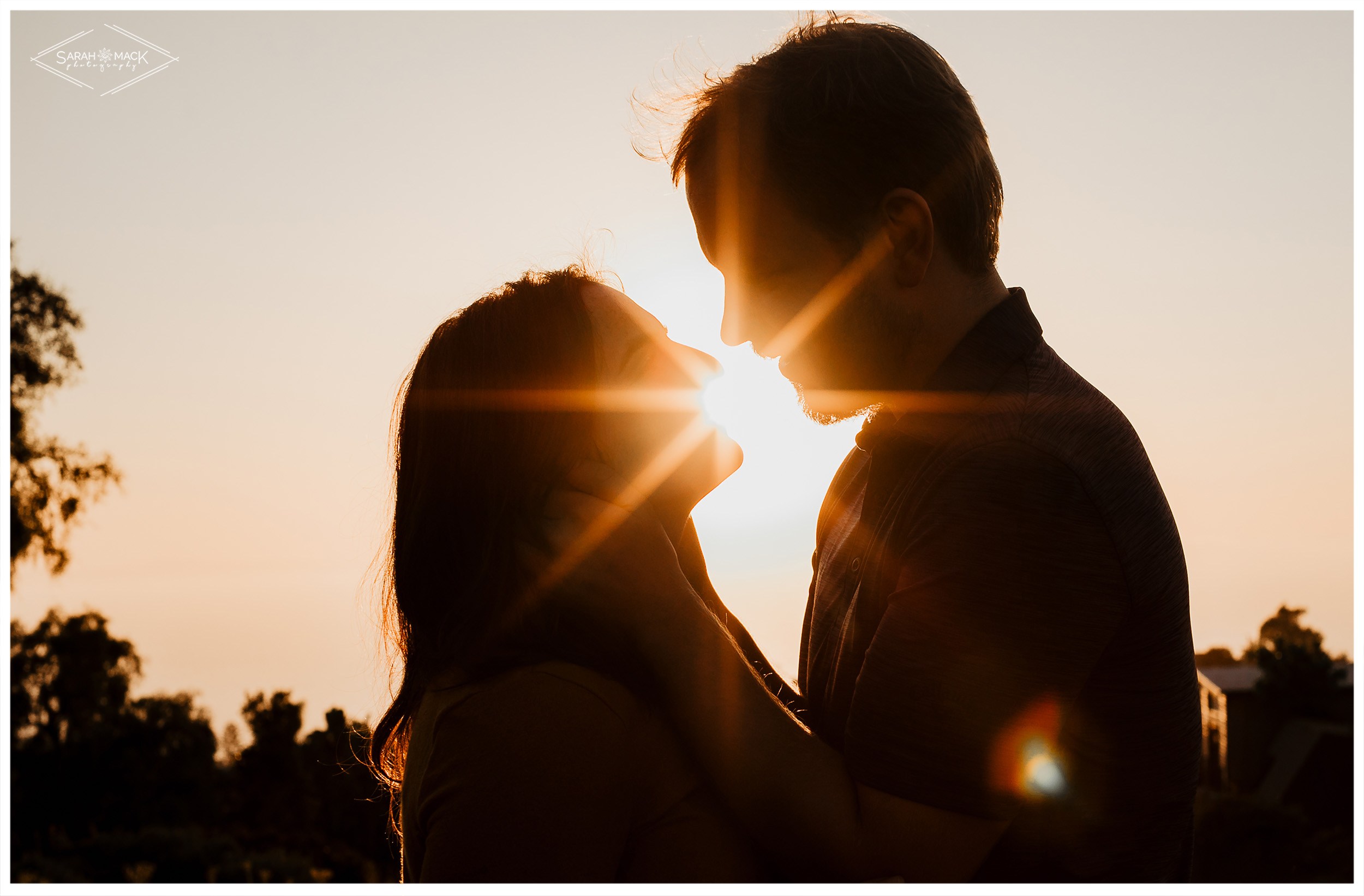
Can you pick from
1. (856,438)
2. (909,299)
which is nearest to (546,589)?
(856,438)

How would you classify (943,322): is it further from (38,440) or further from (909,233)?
(38,440)

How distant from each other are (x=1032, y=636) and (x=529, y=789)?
3.59 ft

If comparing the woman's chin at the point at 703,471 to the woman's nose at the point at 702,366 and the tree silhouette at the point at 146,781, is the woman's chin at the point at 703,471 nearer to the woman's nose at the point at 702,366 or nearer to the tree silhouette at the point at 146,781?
the woman's nose at the point at 702,366

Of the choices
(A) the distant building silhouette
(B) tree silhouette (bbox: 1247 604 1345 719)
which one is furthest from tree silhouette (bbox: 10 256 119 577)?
(B) tree silhouette (bbox: 1247 604 1345 719)

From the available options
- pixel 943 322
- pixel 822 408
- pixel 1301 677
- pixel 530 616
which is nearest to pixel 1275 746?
pixel 1301 677

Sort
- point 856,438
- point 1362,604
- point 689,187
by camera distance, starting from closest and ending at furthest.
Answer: point 856,438 < point 689,187 < point 1362,604

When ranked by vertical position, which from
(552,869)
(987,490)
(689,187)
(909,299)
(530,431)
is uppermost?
(689,187)

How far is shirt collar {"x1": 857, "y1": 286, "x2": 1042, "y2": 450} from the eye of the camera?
2.33m

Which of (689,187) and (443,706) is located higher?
(689,187)

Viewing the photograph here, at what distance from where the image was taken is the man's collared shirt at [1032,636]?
6.40ft

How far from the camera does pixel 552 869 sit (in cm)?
203

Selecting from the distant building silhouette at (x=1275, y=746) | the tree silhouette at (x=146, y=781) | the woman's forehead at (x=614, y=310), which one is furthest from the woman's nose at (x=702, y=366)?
the distant building silhouette at (x=1275, y=746)

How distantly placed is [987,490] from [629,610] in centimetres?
84

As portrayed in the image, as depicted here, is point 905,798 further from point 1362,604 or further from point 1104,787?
point 1362,604
